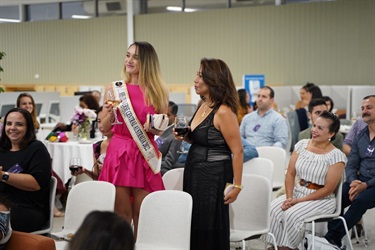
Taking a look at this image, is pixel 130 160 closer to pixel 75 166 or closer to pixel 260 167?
pixel 75 166

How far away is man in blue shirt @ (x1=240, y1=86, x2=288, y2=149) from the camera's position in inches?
250

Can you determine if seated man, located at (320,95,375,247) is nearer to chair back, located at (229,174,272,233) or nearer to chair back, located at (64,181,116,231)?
chair back, located at (229,174,272,233)

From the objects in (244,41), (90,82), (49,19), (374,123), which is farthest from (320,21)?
(374,123)

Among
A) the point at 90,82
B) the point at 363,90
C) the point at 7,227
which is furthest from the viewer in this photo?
the point at 90,82

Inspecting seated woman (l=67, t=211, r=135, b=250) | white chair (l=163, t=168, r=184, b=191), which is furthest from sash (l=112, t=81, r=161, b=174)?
seated woman (l=67, t=211, r=135, b=250)

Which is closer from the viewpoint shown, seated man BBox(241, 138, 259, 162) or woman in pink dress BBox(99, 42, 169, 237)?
woman in pink dress BBox(99, 42, 169, 237)

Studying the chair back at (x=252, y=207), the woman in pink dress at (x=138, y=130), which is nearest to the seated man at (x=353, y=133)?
the chair back at (x=252, y=207)

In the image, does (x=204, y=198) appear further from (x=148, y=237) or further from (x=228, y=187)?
(x=148, y=237)

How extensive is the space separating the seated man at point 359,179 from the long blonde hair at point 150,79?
181 cm

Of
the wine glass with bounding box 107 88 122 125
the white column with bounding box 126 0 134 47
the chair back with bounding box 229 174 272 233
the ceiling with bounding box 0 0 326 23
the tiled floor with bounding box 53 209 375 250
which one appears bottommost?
the tiled floor with bounding box 53 209 375 250

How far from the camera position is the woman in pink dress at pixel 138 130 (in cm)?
390

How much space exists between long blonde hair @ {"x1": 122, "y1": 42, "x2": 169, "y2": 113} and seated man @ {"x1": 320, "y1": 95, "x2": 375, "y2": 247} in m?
1.81

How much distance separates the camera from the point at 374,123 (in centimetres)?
518

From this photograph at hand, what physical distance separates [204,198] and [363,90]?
7352 millimetres
